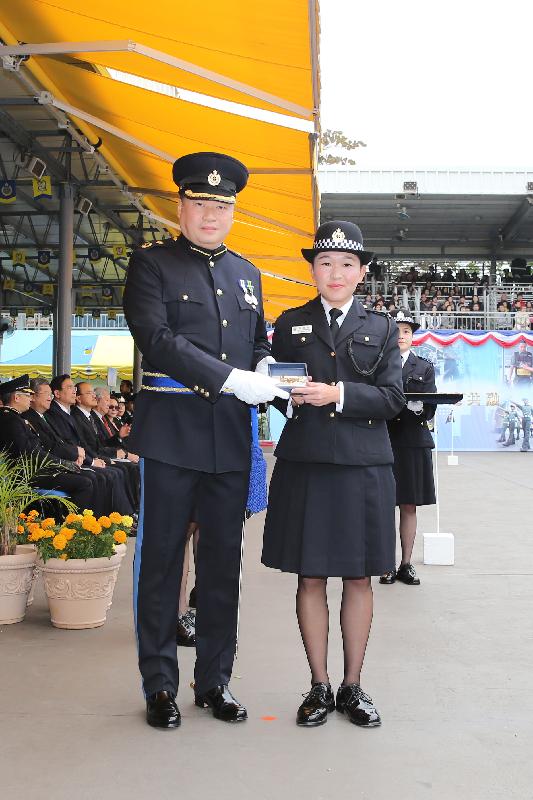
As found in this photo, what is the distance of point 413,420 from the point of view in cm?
661

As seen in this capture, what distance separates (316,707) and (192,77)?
13.2 feet

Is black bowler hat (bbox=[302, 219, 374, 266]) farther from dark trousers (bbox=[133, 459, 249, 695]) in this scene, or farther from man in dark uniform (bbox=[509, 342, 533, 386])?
man in dark uniform (bbox=[509, 342, 533, 386])

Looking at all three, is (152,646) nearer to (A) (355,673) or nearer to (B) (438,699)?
(A) (355,673)

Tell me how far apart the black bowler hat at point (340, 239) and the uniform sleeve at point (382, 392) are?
34 centimetres

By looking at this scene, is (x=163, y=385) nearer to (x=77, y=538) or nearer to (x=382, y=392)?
(x=382, y=392)

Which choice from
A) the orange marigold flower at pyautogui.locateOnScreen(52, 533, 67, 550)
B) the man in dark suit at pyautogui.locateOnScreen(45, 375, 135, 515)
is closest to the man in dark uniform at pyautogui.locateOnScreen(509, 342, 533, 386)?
the man in dark suit at pyautogui.locateOnScreen(45, 375, 135, 515)

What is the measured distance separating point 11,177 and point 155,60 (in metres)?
9.41

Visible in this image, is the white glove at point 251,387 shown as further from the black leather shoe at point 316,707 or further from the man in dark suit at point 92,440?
the man in dark suit at point 92,440

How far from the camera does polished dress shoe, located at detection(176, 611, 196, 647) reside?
4.68 metres

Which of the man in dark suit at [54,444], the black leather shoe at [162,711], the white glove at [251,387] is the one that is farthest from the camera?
the man in dark suit at [54,444]

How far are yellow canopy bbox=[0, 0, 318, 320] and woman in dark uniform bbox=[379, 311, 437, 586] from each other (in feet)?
5.55

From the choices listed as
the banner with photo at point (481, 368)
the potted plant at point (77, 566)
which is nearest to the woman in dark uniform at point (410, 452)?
the potted plant at point (77, 566)

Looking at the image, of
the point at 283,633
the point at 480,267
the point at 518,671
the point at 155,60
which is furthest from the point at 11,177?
the point at 480,267

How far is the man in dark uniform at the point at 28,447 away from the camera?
7.19 metres
